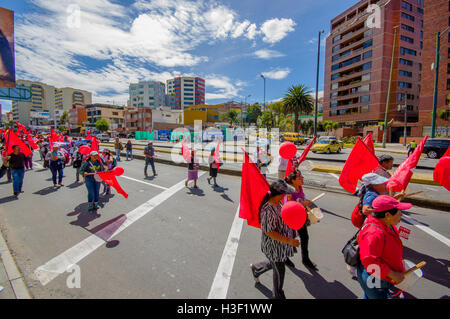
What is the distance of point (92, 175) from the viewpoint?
578 cm

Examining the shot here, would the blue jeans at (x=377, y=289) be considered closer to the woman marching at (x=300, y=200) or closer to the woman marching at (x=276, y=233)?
the woman marching at (x=276, y=233)

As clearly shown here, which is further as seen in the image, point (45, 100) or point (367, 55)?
point (45, 100)

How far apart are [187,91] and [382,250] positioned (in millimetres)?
116131

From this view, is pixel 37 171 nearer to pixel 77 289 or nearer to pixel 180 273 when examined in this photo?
pixel 77 289

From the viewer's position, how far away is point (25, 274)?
3227mm

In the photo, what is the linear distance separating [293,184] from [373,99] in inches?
2200

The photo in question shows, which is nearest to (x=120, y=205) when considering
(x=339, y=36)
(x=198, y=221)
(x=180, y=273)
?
(x=198, y=221)

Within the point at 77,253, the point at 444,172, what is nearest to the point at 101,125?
the point at 77,253

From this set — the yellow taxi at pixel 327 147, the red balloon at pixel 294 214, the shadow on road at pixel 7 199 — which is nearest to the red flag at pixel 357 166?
the red balloon at pixel 294 214

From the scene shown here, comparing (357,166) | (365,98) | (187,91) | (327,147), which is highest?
(187,91)

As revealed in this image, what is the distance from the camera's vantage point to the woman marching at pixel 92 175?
18.6 feet

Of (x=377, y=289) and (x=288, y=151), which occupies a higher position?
(x=288, y=151)

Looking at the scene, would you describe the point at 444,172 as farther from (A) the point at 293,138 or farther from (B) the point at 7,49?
(B) the point at 7,49

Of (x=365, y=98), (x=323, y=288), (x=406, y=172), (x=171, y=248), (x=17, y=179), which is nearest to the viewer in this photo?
(x=323, y=288)
